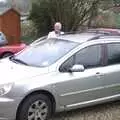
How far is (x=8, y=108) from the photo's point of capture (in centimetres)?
661

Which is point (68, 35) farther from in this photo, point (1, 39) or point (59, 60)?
point (1, 39)

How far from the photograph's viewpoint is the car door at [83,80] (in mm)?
7246

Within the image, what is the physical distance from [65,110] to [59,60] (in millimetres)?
894

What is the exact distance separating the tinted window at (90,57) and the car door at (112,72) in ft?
0.68

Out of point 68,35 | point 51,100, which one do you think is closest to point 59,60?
point 51,100

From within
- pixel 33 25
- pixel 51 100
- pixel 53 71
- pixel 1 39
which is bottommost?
pixel 33 25

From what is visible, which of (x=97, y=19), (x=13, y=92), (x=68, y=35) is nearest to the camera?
(x=13, y=92)

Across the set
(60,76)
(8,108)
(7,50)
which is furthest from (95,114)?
(7,50)

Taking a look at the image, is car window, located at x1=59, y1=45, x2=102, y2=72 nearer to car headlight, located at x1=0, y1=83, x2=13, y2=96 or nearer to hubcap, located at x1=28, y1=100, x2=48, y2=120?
hubcap, located at x1=28, y1=100, x2=48, y2=120

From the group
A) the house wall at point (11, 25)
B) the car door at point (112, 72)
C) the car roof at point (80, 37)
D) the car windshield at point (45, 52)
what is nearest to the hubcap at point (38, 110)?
the car windshield at point (45, 52)

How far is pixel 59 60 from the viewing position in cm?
738

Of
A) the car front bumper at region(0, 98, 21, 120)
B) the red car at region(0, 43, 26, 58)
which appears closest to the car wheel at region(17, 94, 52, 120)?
the car front bumper at region(0, 98, 21, 120)

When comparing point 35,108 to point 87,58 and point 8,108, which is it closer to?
point 8,108

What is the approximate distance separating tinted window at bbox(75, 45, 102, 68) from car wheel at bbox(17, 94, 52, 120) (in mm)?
1012
